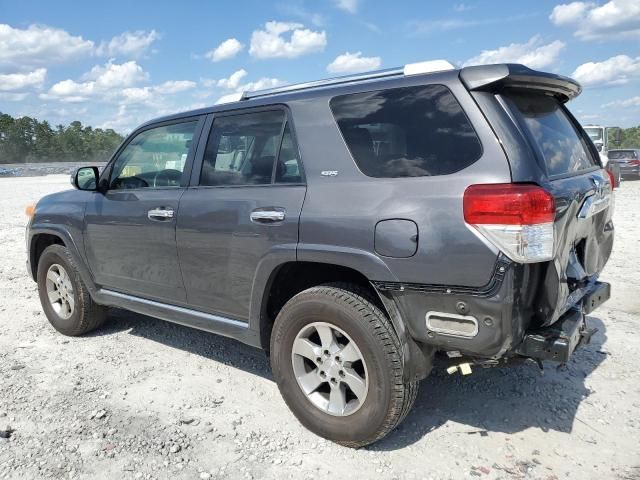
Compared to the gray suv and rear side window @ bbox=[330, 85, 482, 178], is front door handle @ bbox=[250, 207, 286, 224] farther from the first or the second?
rear side window @ bbox=[330, 85, 482, 178]

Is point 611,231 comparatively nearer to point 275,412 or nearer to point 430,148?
point 430,148

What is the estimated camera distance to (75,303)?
484cm

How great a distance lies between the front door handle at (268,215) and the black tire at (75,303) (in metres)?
2.30

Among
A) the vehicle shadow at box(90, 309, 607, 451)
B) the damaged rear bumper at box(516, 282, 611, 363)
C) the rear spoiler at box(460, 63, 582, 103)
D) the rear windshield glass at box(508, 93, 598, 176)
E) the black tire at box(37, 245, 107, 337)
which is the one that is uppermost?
the rear spoiler at box(460, 63, 582, 103)

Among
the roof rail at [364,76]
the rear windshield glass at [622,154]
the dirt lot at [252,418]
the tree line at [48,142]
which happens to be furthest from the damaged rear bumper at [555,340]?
the tree line at [48,142]

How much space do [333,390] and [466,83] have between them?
1783 mm

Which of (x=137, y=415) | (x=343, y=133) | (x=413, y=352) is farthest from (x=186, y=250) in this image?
(x=413, y=352)

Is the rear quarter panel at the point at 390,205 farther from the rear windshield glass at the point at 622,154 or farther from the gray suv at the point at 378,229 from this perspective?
the rear windshield glass at the point at 622,154

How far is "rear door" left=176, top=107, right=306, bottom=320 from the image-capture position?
10.4 ft

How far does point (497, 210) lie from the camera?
2426 millimetres

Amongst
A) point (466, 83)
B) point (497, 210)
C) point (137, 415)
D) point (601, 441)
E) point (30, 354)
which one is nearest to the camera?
point (497, 210)

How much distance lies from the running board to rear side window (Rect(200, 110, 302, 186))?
91cm

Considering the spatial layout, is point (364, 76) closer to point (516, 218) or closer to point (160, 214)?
point (516, 218)

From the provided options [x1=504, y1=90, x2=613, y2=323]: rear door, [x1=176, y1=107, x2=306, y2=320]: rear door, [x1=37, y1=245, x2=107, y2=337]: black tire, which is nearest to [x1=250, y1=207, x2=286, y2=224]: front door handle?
[x1=176, y1=107, x2=306, y2=320]: rear door
